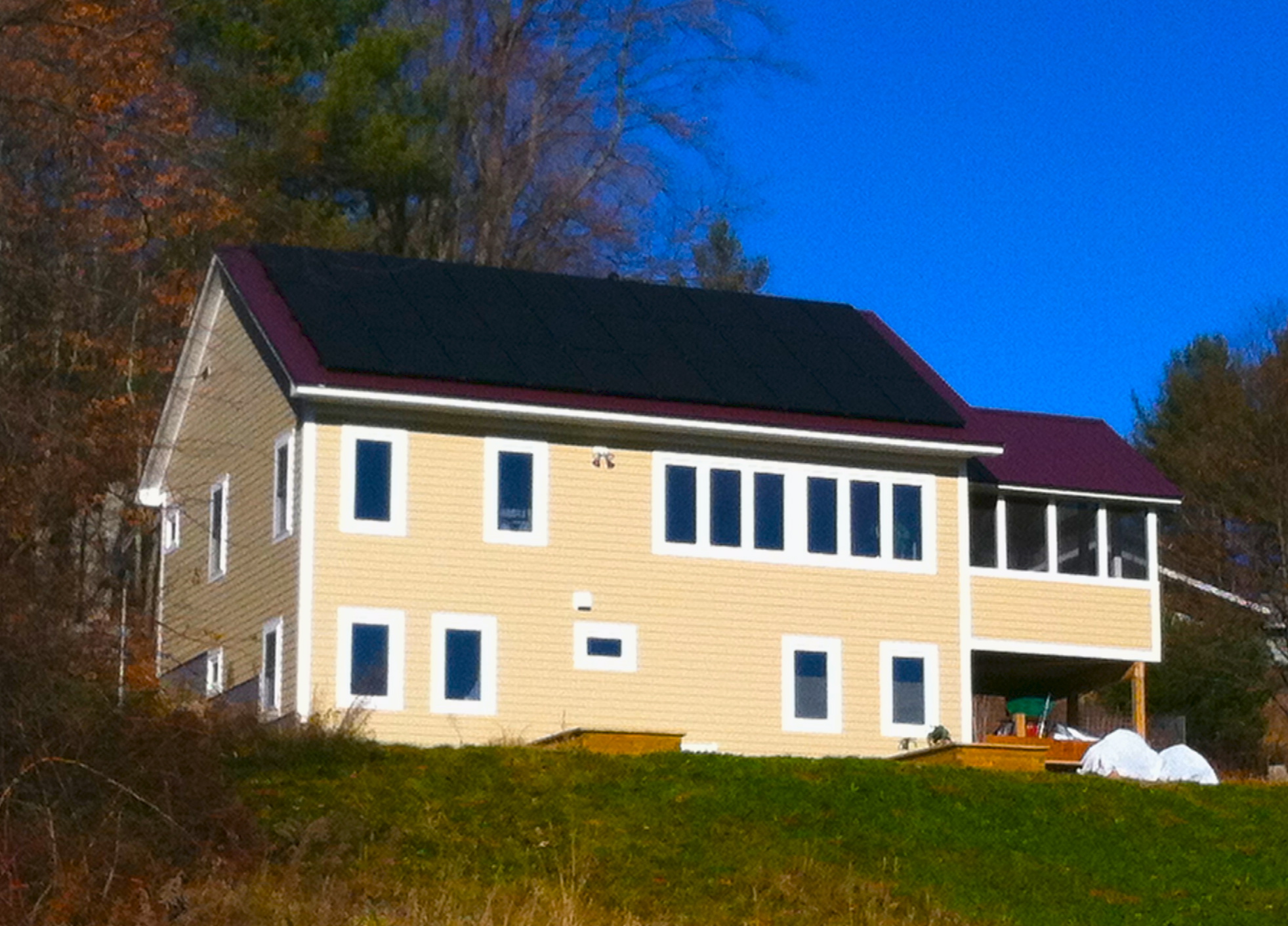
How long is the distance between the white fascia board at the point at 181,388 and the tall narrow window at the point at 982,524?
11504 mm

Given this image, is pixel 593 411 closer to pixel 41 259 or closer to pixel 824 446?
pixel 824 446

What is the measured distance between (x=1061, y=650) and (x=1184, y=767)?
435 centimetres

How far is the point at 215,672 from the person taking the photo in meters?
33.2

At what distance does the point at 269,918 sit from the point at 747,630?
16.2m

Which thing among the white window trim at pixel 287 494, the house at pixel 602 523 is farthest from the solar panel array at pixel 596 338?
the white window trim at pixel 287 494

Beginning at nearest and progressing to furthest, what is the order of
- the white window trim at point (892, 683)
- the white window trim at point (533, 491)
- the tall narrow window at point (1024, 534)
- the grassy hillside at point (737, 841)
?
the grassy hillside at point (737, 841) → the white window trim at point (533, 491) → the white window trim at point (892, 683) → the tall narrow window at point (1024, 534)

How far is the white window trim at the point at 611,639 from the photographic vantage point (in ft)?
103

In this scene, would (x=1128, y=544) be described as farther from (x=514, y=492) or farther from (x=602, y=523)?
(x=514, y=492)

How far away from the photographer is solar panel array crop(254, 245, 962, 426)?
31.5m

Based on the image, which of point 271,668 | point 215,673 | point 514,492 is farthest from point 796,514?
point 215,673

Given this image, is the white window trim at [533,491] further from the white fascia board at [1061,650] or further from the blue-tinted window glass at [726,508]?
the white fascia board at [1061,650]

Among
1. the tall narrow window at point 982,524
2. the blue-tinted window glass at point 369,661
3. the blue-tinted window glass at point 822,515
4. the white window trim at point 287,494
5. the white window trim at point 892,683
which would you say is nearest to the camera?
the blue-tinted window glass at point 369,661

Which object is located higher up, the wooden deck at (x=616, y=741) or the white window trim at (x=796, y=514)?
the white window trim at (x=796, y=514)

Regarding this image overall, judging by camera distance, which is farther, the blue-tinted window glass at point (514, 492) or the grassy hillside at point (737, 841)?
the blue-tinted window glass at point (514, 492)
